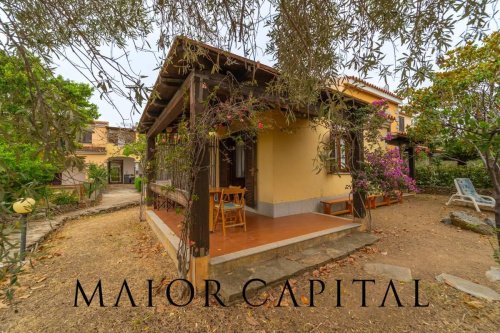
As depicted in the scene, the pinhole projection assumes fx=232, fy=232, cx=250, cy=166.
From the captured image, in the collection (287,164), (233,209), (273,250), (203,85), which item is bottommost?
(273,250)

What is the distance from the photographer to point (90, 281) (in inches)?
131

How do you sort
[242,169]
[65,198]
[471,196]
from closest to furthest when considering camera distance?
[242,169], [471,196], [65,198]

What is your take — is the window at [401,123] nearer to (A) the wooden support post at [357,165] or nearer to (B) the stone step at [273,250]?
(A) the wooden support post at [357,165]

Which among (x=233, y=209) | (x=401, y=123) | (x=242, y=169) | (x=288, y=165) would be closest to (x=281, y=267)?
(x=233, y=209)

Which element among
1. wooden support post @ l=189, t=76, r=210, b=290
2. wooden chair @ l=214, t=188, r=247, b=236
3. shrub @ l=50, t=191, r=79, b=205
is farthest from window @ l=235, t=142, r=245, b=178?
shrub @ l=50, t=191, r=79, b=205

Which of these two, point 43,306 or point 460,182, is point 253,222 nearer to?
point 43,306

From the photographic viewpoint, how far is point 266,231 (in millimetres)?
4582

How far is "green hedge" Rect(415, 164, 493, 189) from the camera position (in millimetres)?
9702

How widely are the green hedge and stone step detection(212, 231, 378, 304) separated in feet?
29.6

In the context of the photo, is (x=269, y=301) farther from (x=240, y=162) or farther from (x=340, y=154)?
(x=240, y=162)

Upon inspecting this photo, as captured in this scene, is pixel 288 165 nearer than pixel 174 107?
No

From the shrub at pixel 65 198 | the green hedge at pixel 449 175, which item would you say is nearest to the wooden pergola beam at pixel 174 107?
the shrub at pixel 65 198

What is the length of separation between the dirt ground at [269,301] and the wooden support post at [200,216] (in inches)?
14.0

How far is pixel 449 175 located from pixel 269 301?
12.2 meters
